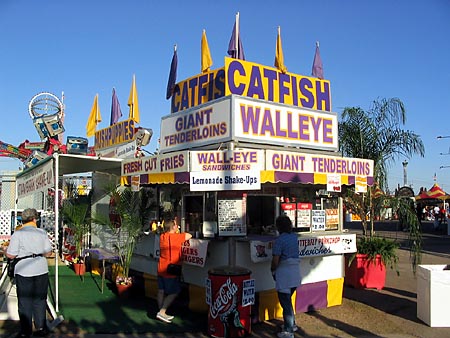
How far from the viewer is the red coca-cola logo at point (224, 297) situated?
595 cm

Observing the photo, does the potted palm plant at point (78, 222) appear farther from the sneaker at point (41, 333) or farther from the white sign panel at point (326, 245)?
the white sign panel at point (326, 245)

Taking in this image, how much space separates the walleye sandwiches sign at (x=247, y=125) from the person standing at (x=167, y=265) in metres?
1.63

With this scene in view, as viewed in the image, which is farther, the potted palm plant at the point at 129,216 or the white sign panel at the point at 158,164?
the potted palm plant at the point at 129,216

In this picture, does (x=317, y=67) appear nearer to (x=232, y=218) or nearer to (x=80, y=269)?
(x=232, y=218)

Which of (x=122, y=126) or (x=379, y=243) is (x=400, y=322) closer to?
(x=379, y=243)

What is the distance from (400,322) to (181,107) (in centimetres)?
543

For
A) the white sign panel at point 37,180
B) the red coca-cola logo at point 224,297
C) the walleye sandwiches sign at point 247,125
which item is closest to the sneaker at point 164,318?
the red coca-cola logo at point 224,297

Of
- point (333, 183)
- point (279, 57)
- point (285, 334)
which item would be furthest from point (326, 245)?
point (279, 57)

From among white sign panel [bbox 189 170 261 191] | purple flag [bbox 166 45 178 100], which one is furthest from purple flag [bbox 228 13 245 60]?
white sign panel [bbox 189 170 261 191]

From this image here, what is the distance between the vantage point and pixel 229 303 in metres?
5.96

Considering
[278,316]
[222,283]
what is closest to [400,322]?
[278,316]

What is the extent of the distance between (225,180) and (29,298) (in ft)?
10.0

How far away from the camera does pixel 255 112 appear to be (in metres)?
7.32

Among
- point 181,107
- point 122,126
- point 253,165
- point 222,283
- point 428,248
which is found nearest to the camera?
point 222,283
